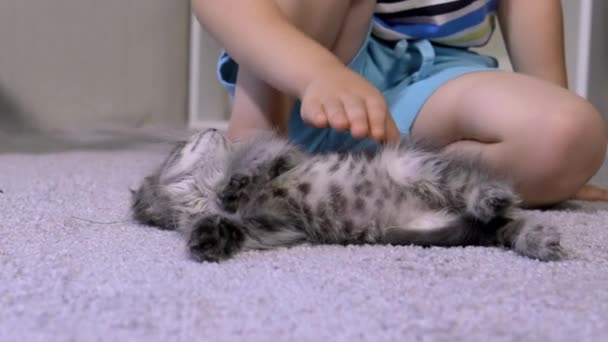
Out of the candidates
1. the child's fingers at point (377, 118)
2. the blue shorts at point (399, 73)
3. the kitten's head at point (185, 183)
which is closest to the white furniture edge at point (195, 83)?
the blue shorts at point (399, 73)

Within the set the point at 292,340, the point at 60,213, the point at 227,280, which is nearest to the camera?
the point at 292,340

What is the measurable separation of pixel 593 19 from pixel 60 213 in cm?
112

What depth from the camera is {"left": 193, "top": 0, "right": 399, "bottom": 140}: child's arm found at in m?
0.62

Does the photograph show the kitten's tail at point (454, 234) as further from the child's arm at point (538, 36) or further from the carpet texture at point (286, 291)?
the child's arm at point (538, 36)

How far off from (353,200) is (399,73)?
16.5 inches

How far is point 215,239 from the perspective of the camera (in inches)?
22.4

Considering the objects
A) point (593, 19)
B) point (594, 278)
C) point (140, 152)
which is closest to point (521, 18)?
point (593, 19)

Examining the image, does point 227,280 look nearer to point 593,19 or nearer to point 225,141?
point 225,141

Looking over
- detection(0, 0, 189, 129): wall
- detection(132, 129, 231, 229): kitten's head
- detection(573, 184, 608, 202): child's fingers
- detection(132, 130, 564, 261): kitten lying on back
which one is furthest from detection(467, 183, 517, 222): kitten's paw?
detection(0, 0, 189, 129): wall

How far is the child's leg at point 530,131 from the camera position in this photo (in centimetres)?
77

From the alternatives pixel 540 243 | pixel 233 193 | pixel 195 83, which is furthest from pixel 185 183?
pixel 195 83

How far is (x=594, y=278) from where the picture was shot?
1.68ft

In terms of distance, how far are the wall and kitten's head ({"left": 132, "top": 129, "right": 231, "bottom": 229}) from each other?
46.7 inches

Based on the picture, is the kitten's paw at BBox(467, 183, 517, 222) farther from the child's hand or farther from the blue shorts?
the blue shorts
